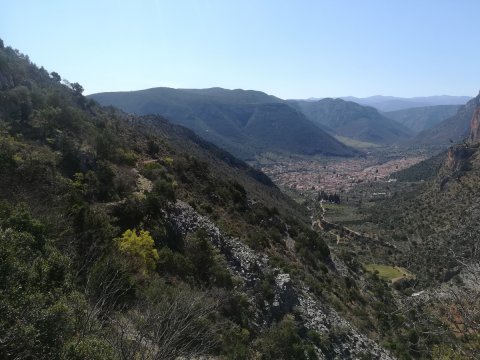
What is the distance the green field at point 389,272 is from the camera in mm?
53719

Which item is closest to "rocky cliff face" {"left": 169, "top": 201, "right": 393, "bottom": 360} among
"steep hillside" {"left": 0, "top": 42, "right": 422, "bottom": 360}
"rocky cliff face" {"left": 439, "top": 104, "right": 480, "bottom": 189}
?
"steep hillside" {"left": 0, "top": 42, "right": 422, "bottom": 360}

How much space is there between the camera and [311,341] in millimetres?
21172

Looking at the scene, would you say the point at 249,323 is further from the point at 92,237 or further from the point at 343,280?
the point at 343,280

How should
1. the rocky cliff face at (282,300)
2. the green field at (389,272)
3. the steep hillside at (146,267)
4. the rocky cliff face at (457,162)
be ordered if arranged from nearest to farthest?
the steep hillside at (146,267) → the rocky cliff face at (282,300) → the green field at (389,272) → the rocky cliff face at (457,162)

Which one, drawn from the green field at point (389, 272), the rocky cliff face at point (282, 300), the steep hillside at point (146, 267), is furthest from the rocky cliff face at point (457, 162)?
the rocky cliff face at point (282, 300)

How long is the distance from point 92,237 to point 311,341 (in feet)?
39.2

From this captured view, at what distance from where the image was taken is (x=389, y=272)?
56375 mm

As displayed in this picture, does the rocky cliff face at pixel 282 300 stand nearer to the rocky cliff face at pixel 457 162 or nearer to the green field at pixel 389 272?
the green field at pixel 389 272

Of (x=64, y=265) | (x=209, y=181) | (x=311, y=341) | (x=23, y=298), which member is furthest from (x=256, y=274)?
(x=209, y=181)

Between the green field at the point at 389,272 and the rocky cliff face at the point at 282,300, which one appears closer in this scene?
the rocky cliff face at the point at 282,300

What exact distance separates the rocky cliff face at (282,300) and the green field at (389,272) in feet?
97.5

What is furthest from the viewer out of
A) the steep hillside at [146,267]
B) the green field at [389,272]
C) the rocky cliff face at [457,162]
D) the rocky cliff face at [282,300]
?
the rocky cliff face at [457,162]

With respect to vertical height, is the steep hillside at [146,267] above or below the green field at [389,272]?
above

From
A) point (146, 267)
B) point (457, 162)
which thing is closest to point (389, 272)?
point (146, 267)
